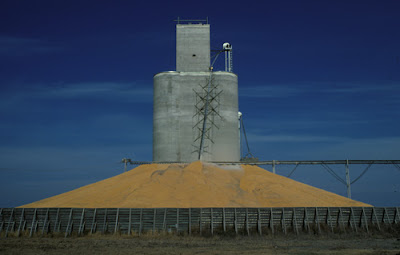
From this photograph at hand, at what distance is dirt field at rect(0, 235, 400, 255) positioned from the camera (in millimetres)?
20516

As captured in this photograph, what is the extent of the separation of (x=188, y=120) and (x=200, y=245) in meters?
22.0

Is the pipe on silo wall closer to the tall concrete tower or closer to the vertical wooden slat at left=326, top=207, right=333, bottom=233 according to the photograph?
the tall concrete tower

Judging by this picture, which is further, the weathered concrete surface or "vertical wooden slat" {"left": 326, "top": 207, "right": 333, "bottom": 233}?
the weathered concrete surface

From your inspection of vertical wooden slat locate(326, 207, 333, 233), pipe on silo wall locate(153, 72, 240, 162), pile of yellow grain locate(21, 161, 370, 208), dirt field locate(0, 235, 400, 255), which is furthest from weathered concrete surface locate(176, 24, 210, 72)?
dirt field locate(0, 235, 400, 255)

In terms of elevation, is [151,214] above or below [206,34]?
below

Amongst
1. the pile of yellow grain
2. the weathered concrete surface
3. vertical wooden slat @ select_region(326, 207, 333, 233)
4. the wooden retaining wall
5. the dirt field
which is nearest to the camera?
the dirt field

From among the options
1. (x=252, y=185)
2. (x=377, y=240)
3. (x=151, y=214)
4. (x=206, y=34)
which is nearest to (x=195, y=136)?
(x=252, y=185)

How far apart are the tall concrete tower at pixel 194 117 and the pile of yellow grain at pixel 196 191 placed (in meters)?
2.41

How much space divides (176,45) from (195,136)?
11.1 m

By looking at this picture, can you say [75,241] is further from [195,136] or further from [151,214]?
[195,136]

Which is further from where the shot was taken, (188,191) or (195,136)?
(195,136)

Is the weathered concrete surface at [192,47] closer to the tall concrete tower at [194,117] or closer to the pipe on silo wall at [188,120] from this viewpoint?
the tall concrete tower at [194,117]

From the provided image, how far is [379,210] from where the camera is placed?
2991 centimetres

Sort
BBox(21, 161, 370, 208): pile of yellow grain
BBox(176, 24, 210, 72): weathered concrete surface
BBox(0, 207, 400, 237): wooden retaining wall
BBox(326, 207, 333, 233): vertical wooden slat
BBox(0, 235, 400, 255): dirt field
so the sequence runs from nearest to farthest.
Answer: BBox(0, 235, 400, 255): dirt field, BBox(0, 207, 400, 237): wooden retaining wall, BBox(326, 207, 333, 233): vertical wooden slat, BBox(21, 161, 370, 208): pile of yellow grain, BBox(176, 24, 210, 72): weathered concrete surface
